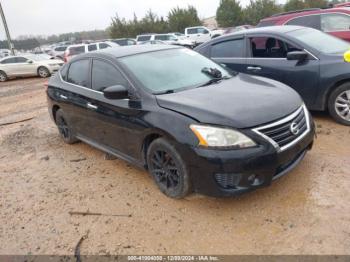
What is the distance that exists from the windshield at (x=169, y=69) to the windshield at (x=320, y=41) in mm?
1771

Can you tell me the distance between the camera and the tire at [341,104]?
15.4ft

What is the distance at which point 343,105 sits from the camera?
15.6ft

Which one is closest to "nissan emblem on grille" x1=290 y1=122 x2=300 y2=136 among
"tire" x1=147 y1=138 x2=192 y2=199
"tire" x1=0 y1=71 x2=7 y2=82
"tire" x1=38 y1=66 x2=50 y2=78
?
"tire" x1=147 y1=138 x2=192 y2=199

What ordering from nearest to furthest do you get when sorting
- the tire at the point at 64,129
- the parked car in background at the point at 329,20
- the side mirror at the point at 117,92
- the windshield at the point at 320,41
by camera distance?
the side mirror at the point at 117,92 → the windshield at the point at 320,41 → the tire at the point at 64,129 → the parked car in background at the point at 329,20

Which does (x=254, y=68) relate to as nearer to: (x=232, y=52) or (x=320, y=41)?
(x=232, y=52)

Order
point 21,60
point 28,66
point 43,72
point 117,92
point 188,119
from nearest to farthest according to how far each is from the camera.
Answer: point 188,119 → point 117,92 → point 43,72 → point 28,66 → point 21,60

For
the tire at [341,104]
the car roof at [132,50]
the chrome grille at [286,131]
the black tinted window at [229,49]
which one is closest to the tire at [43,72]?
the black tinted window at [229,49]

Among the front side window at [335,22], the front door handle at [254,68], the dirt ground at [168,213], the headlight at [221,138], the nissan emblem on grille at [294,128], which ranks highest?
the front side window at [335,22]

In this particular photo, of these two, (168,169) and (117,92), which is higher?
(117,92)

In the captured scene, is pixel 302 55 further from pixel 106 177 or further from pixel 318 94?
pixel 106 177

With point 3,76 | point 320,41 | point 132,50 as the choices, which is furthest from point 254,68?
point 3,76

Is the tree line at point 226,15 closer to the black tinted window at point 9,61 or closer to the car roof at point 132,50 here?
the black tinted window at point 9,61

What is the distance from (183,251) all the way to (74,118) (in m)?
2.93

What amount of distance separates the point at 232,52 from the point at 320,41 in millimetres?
1495
